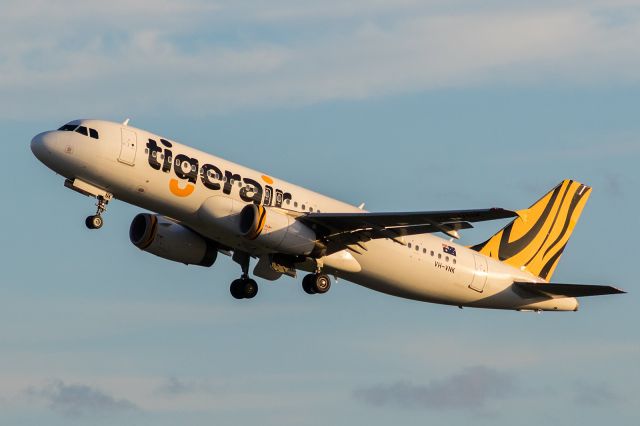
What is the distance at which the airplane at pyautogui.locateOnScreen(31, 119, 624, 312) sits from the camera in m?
56.2

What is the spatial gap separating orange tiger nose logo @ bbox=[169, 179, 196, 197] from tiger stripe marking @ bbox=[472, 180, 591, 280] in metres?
17.3

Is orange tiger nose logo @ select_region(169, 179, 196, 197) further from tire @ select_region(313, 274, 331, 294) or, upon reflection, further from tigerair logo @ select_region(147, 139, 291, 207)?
tire @ select_region(313, 274, 331, 294)

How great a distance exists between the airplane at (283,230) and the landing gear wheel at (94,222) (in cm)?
4

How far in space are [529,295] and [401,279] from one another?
25.9ft

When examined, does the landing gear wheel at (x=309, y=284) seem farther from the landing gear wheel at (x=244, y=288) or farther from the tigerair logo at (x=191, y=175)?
the tigerair logo at (x=191, y=175)

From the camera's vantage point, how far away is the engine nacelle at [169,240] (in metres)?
62.8

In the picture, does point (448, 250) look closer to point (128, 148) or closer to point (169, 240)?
point (169, 240)

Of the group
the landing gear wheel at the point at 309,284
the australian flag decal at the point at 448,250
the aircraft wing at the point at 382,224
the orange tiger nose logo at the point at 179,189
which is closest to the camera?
the aircraft wing at the point at 382,224

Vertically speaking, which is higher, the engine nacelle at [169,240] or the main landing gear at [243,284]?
the engine nacelle at [169,240]

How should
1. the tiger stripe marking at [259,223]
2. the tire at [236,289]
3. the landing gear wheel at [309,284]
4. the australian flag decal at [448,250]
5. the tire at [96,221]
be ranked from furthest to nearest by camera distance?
the australian flag decal at [448,250] → the tire at [236,289] → the landing gear wheel at [309,284] → the tiger stripe marking at [259,223] → the tire at [96,221]

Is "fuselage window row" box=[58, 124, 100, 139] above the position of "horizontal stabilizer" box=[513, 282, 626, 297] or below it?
above

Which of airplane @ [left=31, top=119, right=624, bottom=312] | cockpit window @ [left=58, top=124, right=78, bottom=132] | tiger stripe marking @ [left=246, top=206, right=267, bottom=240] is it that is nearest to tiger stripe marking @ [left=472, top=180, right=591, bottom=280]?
airplane @ [left=31, top=119, right=624, bottom=312]

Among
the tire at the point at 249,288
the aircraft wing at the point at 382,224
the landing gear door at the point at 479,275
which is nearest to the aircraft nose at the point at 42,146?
the aircraft wing at the point at 382,224

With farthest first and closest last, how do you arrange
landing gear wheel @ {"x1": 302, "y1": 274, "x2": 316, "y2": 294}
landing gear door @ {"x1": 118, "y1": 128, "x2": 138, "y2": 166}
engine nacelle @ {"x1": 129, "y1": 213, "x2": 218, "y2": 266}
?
1. engine nacelle @ {"x1": 129, "y1": 213, "x2": 218, "y2": 266}
2. landing gear wheel @ {"x1": 302, "y1": 274, "x2": 316, "y2": 294}
3. landing gear door @ {"x1": 118, "y1": 128, "x2": 138, "y2": 166}
